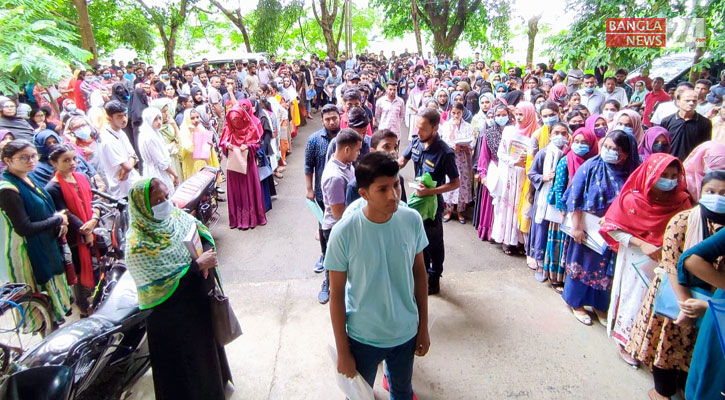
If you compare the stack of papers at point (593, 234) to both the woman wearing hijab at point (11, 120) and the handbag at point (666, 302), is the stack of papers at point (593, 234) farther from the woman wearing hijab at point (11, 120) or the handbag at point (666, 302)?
the woman wearing hijab at point (11, 120)

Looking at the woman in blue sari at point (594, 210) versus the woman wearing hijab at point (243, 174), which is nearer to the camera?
the woman in blue sari at point (594, 210)

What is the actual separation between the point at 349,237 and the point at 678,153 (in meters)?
5.26

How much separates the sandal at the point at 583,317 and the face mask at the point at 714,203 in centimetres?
156

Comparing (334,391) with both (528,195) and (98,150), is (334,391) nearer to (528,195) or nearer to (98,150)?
(528,195)

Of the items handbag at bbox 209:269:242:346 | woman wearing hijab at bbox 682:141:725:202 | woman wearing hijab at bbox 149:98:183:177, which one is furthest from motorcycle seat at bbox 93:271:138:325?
woman wearing hijab at bbox 682:141:725:202

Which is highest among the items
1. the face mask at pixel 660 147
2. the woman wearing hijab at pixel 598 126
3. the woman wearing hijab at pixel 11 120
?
the woman wearing hijab at pixel 11 120

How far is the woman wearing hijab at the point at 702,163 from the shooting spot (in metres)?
3.32

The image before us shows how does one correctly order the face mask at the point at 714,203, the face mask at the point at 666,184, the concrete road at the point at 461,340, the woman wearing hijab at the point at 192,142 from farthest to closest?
the woman wearing hijab at the point at 192,142, the concrete road at the point at 461,340, the face mask at the point at 666,184, the face mask at the point at 714,203

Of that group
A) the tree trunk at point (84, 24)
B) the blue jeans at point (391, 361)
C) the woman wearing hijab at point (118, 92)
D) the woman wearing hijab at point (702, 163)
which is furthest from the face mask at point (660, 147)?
the tree trunk at point (84, 24)

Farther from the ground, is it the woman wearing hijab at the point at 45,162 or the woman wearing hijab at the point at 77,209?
the woman wearing hijab at the point at 45,162

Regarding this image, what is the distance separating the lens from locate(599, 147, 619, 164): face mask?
127 inches

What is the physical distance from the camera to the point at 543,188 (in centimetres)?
407

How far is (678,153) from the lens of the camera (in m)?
5.24

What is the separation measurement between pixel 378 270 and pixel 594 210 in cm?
229
